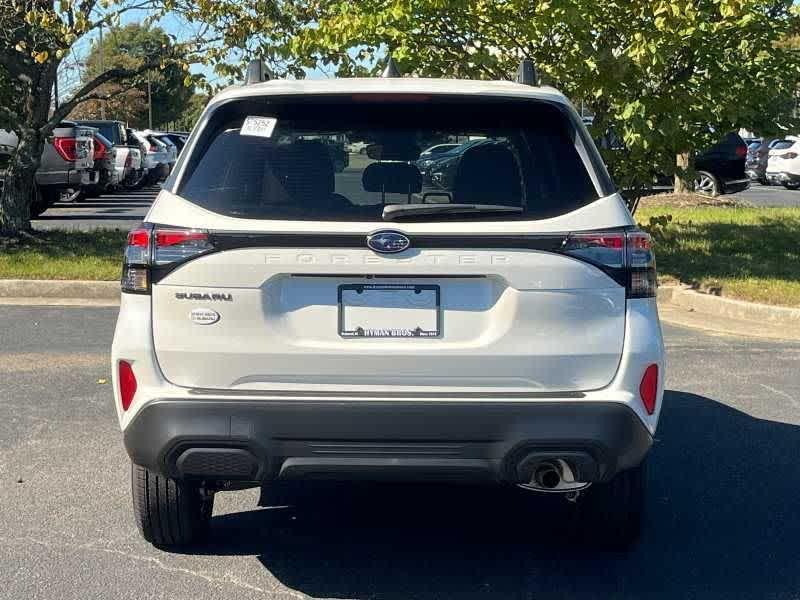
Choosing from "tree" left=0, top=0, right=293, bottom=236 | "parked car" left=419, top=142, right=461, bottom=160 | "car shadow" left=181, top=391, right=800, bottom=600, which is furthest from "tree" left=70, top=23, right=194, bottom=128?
"parked car" left=419, top=142, right=461, bottom=160

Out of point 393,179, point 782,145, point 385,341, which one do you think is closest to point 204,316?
point 385,341

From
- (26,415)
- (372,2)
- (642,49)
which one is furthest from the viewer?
(372,2)

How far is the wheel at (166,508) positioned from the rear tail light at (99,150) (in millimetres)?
18563

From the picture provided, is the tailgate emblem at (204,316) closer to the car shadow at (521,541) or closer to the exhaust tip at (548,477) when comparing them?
the car shadow at (521,541)

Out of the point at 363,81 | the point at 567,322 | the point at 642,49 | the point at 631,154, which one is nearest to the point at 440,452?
the point at 567,322

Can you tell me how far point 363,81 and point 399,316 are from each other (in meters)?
0.99

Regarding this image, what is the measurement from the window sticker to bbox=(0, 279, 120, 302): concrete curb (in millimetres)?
7322

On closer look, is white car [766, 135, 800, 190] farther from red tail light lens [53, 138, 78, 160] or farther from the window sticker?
the window sticker

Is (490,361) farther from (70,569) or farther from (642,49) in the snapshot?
(642,49)

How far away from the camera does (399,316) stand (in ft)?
12.3

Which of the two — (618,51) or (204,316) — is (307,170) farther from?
(618,51)

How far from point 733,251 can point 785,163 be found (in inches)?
781

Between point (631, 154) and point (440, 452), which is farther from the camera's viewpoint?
point (631, 154)

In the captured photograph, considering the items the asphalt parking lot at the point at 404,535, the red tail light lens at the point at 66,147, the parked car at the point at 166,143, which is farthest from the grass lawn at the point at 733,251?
the parked car at the point at 166,143
